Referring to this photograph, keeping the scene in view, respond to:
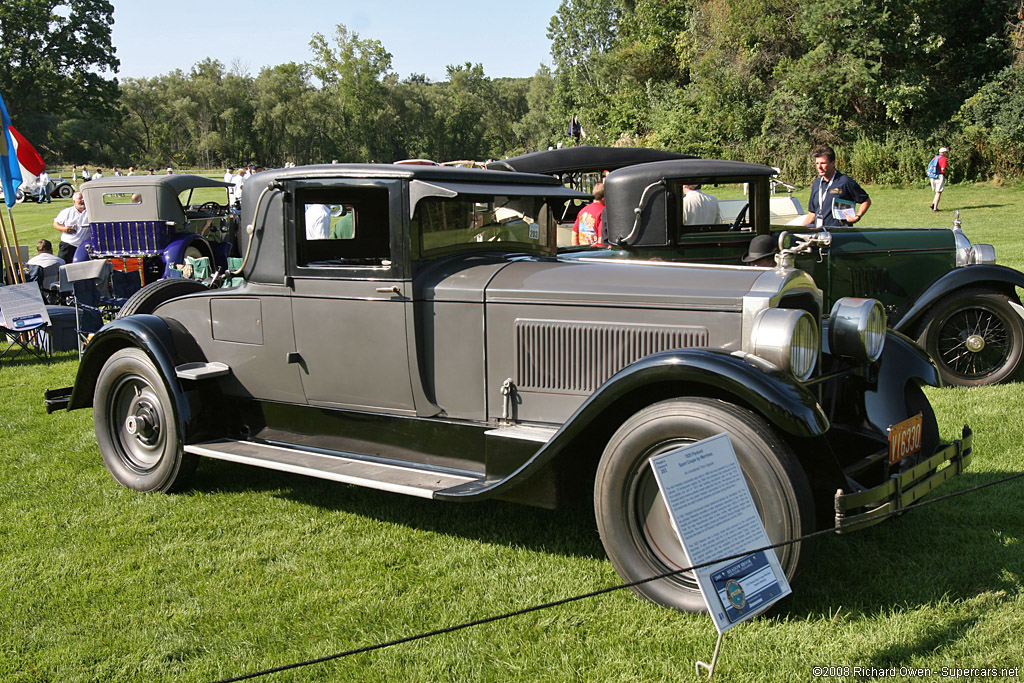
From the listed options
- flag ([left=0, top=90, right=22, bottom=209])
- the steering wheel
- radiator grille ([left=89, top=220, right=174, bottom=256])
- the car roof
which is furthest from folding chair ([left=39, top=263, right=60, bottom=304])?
the steering wheel

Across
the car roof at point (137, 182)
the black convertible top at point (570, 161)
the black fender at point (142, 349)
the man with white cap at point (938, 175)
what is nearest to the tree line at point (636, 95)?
the man with white cap at point (938, 175)

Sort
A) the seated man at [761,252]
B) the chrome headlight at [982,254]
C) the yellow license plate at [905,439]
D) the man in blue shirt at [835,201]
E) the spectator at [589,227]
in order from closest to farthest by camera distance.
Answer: the yellow license plate at [905,439] < the seated man at [761,252] < the chrome headlight at [982,254] < the man in blue shirt at [835,201] < the spectator at [589,227]

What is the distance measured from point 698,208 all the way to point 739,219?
433mm

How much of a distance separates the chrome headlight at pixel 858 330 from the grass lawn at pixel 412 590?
0.94 meters

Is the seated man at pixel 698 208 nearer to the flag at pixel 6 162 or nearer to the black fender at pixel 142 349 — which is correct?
the black fender at pixel 142 349

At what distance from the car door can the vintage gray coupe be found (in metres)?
0.01

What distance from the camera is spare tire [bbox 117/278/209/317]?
215 inches

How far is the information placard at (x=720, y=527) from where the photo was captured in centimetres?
280

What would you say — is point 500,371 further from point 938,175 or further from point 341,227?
point 938,175

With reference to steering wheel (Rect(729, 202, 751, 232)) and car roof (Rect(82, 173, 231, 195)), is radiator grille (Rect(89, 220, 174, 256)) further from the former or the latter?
steering wheel (Rect(729, 202, 751, 232))

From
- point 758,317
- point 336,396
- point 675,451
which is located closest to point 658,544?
point 675,451

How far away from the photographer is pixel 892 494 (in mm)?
3197

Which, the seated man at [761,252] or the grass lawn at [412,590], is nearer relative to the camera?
the grass lawn at [412,590]

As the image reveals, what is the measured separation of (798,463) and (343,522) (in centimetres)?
251
